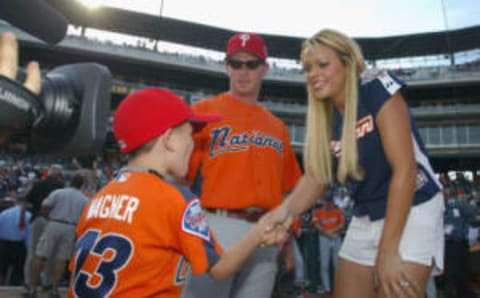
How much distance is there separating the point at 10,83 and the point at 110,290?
→ 780 millimetres

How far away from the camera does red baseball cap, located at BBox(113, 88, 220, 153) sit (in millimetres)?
1680

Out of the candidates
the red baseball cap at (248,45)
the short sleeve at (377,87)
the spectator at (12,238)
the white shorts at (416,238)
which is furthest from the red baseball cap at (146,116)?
the spectator at (12,238)

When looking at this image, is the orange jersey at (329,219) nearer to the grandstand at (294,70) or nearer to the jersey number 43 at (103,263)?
the jersey number 43 at (103,263)

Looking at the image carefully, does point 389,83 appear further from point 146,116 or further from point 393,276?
point 146,116

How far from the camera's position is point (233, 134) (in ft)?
8.20

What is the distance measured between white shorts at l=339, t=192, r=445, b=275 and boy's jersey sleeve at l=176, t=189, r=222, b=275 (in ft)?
2.22

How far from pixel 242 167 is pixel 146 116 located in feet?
2.80

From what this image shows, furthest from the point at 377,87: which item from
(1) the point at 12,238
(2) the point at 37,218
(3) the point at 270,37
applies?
(3) the point at 270,37

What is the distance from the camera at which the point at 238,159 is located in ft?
8.01

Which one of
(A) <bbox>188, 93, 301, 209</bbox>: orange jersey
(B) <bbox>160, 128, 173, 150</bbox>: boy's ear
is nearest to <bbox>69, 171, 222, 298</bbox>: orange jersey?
(B) <bbox>160, 128, 173, 150</bbox>: boy's ear

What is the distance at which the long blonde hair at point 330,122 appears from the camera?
5.90ft

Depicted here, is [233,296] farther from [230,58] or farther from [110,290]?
[230,58]

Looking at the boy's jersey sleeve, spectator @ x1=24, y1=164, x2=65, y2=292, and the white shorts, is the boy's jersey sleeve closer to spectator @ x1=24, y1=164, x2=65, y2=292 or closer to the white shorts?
the white shorts

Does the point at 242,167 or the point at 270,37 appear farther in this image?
the point at 270,37
